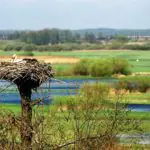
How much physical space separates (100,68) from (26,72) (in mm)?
52479

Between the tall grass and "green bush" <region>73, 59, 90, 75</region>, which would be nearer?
the tall grass

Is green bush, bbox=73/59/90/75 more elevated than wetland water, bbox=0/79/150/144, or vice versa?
wetland water, bbox=0/79/150/144

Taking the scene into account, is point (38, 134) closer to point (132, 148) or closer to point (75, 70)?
point (132, 148)

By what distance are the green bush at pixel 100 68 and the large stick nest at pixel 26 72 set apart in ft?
171

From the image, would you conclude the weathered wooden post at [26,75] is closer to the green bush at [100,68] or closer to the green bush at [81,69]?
the green bush at [100,68]

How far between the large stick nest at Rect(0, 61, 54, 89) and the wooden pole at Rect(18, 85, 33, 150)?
0.53 ft

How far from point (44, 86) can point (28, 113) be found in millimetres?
882

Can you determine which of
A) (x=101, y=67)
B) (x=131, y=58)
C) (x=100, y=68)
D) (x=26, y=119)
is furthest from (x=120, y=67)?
(x=26, y=119)

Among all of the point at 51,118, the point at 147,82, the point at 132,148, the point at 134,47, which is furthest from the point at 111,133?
the point at 134,47

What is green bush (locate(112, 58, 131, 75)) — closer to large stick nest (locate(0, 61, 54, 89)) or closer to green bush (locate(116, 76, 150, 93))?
green bush (locate(116, 76, 150, 93))

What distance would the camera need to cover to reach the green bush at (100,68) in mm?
60819

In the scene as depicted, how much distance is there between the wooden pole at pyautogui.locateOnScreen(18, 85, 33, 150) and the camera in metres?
7.92

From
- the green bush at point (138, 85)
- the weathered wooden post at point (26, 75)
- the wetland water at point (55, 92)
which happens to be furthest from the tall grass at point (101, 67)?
the weathered wooden post at point (26, 75)

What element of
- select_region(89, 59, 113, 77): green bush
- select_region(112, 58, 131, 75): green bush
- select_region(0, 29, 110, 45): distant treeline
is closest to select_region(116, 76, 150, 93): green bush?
select_region(89, 59, 113, 77): green bush
